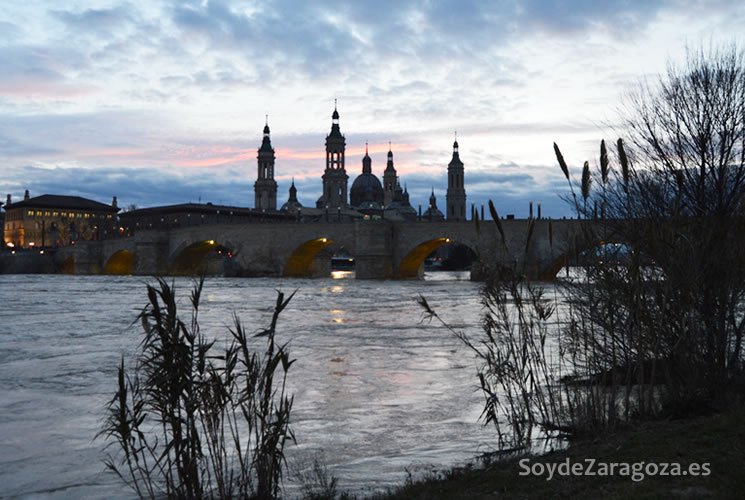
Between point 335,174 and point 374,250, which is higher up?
point 335,174

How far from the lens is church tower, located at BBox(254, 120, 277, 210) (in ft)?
448

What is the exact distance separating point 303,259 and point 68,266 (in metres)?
34.8

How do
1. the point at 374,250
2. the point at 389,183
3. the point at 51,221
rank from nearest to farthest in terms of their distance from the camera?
the point at 374,250
the point at 51,221
the point at 389,183

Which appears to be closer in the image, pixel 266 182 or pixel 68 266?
pixel 68 266

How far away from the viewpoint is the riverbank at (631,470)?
4047 millimetres

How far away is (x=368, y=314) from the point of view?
23.5 m

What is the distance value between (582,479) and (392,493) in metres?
1.31

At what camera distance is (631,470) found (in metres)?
4.50

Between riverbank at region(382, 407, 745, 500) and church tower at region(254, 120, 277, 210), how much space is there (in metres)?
133

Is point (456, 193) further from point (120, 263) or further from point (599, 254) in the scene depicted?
point (599, 254)

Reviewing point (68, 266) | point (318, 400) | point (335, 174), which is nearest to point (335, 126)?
point (335, 174)

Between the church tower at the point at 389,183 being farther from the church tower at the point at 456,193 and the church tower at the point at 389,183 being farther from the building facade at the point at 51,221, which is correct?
the building facade at the point at 51,221

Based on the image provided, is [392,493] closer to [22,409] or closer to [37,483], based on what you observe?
[37,483]

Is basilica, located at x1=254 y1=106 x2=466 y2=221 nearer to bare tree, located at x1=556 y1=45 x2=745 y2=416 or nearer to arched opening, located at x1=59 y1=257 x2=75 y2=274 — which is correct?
arched opening, located at x1=59 y1=257 x2=75 y2=274
